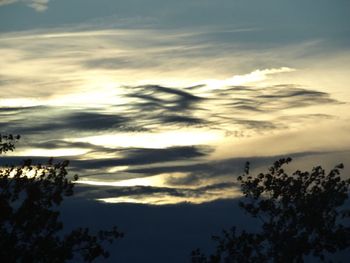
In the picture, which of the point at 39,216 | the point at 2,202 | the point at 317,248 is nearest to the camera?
the point at 2,202

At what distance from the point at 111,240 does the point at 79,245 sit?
186cm

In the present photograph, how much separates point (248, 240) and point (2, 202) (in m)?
25.2

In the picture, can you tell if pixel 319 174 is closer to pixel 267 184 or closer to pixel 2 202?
pixel 267 184

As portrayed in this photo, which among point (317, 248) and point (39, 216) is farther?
point (317, 248)

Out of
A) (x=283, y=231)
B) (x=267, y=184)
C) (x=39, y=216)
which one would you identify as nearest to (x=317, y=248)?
(x=283, y=231)

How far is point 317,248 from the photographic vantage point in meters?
52.9

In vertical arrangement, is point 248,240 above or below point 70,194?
below

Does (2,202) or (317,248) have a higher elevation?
(2,202)

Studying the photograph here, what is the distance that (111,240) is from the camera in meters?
39.3

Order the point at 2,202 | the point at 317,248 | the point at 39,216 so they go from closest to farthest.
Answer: the point at 2,202
the point at 39,216
the point at 317,248

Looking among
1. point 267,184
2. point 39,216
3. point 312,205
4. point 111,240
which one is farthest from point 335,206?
point 39,216

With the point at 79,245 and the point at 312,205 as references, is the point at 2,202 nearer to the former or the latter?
the point at 79,245

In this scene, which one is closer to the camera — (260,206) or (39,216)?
Result: (39,216)

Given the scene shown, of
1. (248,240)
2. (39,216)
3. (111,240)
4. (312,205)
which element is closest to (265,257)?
(248,240)
